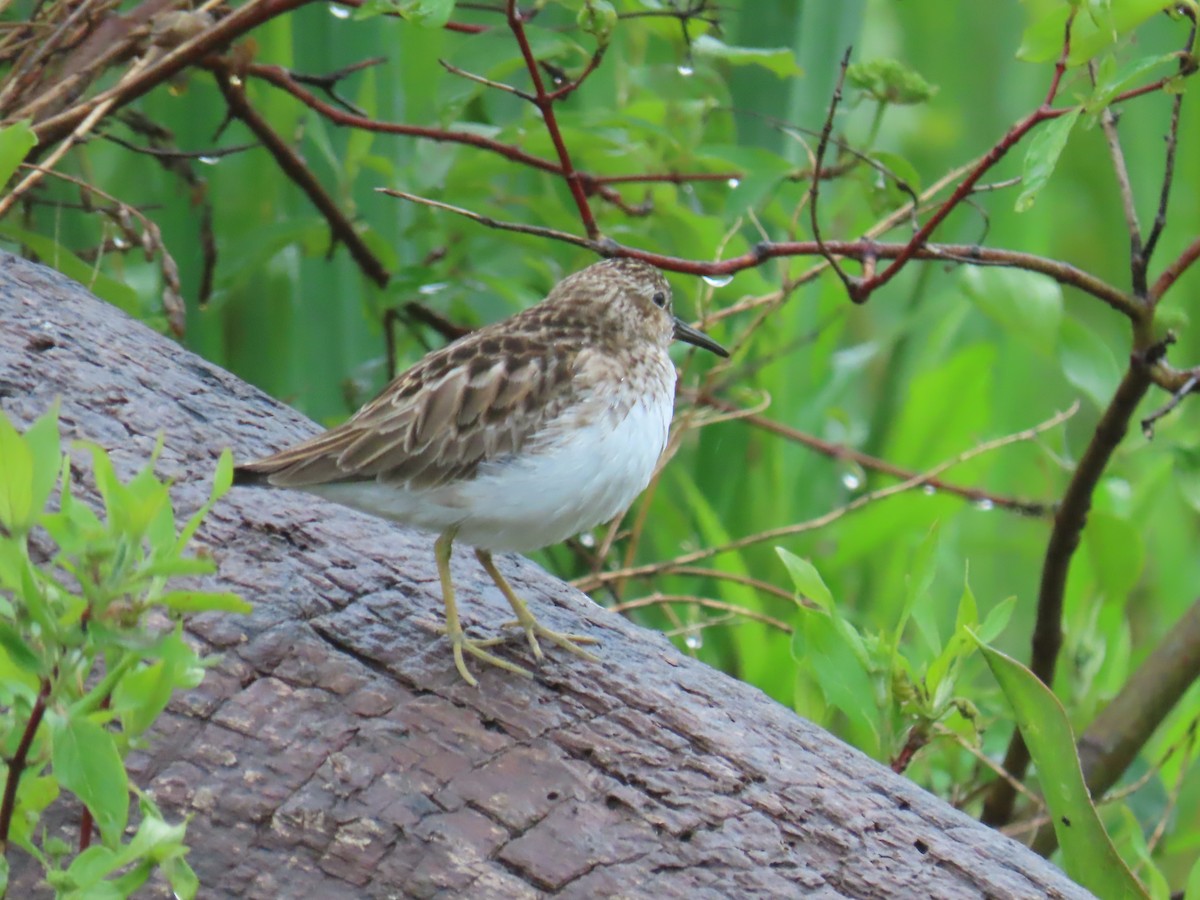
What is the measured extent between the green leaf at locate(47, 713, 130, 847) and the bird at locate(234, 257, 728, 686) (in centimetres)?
81

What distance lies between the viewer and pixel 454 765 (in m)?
1.91

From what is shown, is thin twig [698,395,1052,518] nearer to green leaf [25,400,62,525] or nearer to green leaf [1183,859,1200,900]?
green leaf [1183,859,1200,900]

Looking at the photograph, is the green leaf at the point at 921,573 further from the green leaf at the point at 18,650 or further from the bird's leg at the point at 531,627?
the green leaf at the point at 18,650

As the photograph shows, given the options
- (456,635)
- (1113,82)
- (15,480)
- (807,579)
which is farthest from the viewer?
(807,579)

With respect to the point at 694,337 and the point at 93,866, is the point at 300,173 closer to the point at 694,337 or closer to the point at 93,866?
the point at 694,337

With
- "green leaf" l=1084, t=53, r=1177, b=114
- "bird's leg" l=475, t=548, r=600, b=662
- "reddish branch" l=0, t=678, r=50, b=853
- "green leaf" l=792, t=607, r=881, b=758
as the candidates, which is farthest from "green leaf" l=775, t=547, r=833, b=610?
"reddish branch" l=0, t=678, r=50, b=853

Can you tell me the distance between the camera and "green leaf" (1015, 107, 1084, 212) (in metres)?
2.09

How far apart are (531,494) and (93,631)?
3.33ft

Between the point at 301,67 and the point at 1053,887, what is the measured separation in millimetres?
2814

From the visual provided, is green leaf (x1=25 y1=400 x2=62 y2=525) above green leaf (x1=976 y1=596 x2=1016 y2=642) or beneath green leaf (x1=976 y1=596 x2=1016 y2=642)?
above

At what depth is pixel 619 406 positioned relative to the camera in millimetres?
2424

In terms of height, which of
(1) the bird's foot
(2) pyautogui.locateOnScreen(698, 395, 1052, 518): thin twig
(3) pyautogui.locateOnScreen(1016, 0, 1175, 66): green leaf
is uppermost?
(3) pyautogui.locateOnScreen(1016, 0, 1175, 66): green leaf

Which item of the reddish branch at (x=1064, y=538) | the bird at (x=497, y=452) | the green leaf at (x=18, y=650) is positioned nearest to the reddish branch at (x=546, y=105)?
the bird at (x=497, y=452)

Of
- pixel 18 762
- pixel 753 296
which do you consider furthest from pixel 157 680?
pixel 753 296
